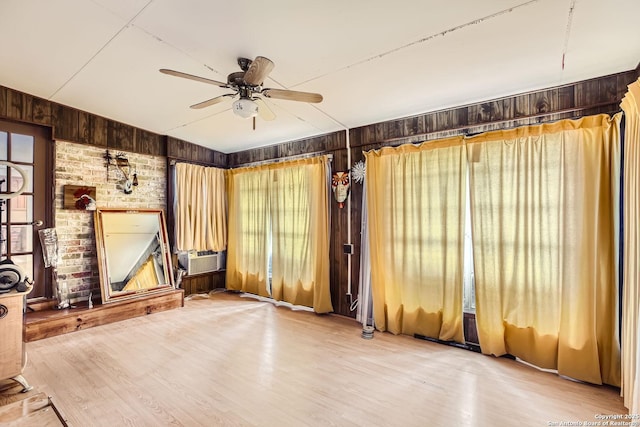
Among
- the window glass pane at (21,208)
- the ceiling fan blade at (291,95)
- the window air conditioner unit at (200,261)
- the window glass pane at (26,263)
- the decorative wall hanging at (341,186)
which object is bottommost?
the window air conditioner unit at (200,261)

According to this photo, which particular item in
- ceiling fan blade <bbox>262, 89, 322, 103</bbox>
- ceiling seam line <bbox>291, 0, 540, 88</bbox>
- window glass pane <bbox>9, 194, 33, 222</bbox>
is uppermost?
ceiling seam line <bbox>291, 0, 540, 88</bbox>

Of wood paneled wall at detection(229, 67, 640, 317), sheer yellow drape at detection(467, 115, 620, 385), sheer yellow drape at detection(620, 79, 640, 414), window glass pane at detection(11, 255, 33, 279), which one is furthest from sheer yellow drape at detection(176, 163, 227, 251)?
sheer yellow drape at detection(620, 79, 640, 414)

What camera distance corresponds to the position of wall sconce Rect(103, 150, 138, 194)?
13.1 ft

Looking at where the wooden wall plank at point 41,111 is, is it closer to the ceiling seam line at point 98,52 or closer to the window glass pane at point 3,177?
the ceiling seam line at point 98,52

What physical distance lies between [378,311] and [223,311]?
217 centimetres

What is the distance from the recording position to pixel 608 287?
7.54 ft

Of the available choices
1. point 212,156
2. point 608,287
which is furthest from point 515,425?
point 212,156

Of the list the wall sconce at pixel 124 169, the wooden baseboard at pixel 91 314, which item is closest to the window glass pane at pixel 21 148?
the wall sconce at pixel 124 169

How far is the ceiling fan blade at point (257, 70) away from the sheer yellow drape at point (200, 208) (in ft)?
9.90

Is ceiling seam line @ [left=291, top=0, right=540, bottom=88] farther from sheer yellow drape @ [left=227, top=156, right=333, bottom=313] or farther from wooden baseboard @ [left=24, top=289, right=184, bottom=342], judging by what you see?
wooden baseboard @ [left=24, top=289, right=184, bottom=342]

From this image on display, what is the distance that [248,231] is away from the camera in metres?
4.90

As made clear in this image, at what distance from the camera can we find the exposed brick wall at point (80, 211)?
3594 millimetres

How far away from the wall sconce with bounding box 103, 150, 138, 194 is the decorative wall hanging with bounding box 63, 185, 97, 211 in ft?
1.26

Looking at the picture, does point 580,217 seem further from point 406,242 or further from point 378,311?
point 378,311
